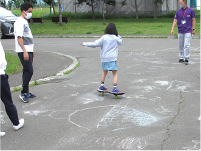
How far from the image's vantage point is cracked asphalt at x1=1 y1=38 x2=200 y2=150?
396 centimetres

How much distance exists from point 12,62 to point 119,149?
6.57m

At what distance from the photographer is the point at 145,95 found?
239 inches

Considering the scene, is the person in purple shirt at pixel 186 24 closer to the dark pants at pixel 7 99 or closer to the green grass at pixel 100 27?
the dark pants at pixel 7 99

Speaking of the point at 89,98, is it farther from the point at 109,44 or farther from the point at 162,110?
the point at 162,110

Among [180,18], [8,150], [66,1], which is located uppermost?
[66,1]

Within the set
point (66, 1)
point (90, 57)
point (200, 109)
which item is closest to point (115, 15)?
point (66, 1)

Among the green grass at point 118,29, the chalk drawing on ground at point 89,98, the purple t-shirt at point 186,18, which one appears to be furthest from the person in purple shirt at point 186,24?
the green grass at point 118,29

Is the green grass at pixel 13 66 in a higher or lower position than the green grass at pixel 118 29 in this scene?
lower

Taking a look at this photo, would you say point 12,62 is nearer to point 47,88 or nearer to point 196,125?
point 47,88

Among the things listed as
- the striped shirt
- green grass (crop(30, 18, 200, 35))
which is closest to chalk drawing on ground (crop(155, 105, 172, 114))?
the striped shirt

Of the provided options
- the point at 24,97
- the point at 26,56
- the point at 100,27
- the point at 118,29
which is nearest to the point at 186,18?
the point at 26,56

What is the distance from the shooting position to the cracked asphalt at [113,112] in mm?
3965

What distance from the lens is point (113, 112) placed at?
16.7 feet

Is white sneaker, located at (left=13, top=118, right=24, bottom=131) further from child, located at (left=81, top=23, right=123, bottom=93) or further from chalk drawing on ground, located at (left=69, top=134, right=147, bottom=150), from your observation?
child, located at (left=81, top=23, right=123, bottom=93)
